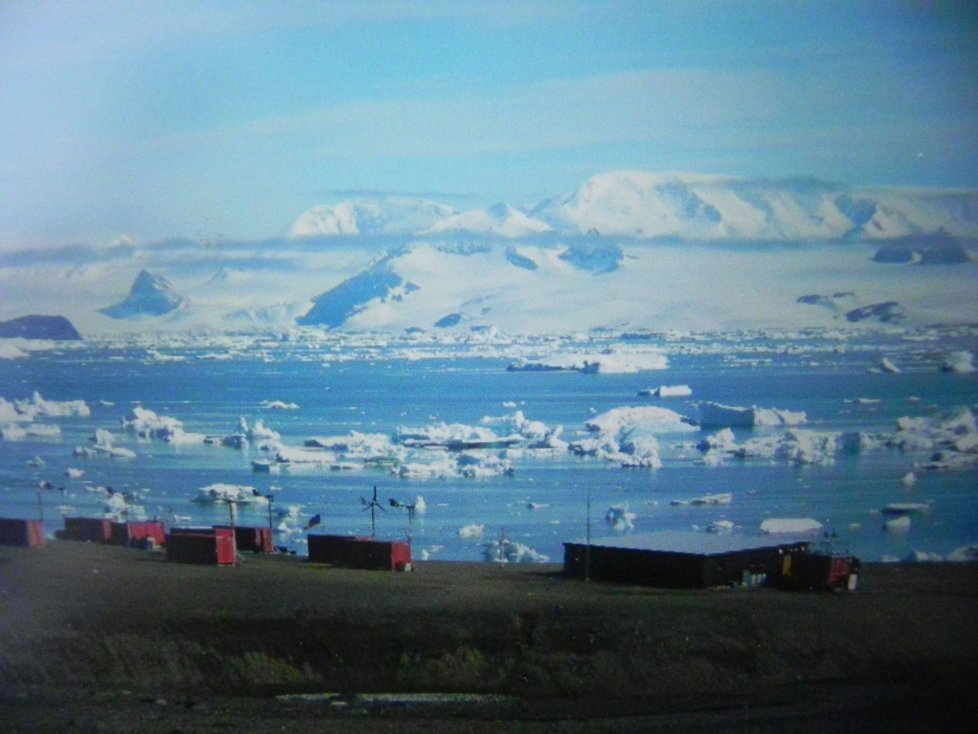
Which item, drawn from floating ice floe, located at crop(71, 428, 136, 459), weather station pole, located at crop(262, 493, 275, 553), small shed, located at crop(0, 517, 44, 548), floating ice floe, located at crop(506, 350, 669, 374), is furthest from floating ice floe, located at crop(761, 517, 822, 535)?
small shed, located at crop(0, 517, 44, 548)

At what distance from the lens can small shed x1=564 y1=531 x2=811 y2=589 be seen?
8070 millimetres

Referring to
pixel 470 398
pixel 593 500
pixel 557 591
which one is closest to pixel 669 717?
pixel 557 591

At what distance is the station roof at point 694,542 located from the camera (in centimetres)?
824

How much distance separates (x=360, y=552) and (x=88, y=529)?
216 centimetres

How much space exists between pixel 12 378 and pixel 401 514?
3.09 metres

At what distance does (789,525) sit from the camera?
8797mm

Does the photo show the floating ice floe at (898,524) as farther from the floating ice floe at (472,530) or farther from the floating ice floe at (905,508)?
the floating ice floe at (472,530)

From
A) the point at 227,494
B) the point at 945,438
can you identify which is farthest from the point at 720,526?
the point at 227,494

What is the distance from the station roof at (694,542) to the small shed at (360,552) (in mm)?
1251

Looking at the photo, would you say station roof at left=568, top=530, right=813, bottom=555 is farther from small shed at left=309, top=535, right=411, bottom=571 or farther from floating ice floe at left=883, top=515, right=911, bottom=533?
small shed at left=309, top=535, right=411, bottom=571

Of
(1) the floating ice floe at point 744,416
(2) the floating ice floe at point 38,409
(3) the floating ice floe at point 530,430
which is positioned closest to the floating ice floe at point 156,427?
(2) the floating ice floe at point 38,409

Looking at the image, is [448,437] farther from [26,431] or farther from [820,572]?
[26,431]

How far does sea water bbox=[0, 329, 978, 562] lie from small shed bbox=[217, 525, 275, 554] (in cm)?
11

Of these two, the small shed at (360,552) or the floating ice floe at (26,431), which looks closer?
the small shed at (360,552)
